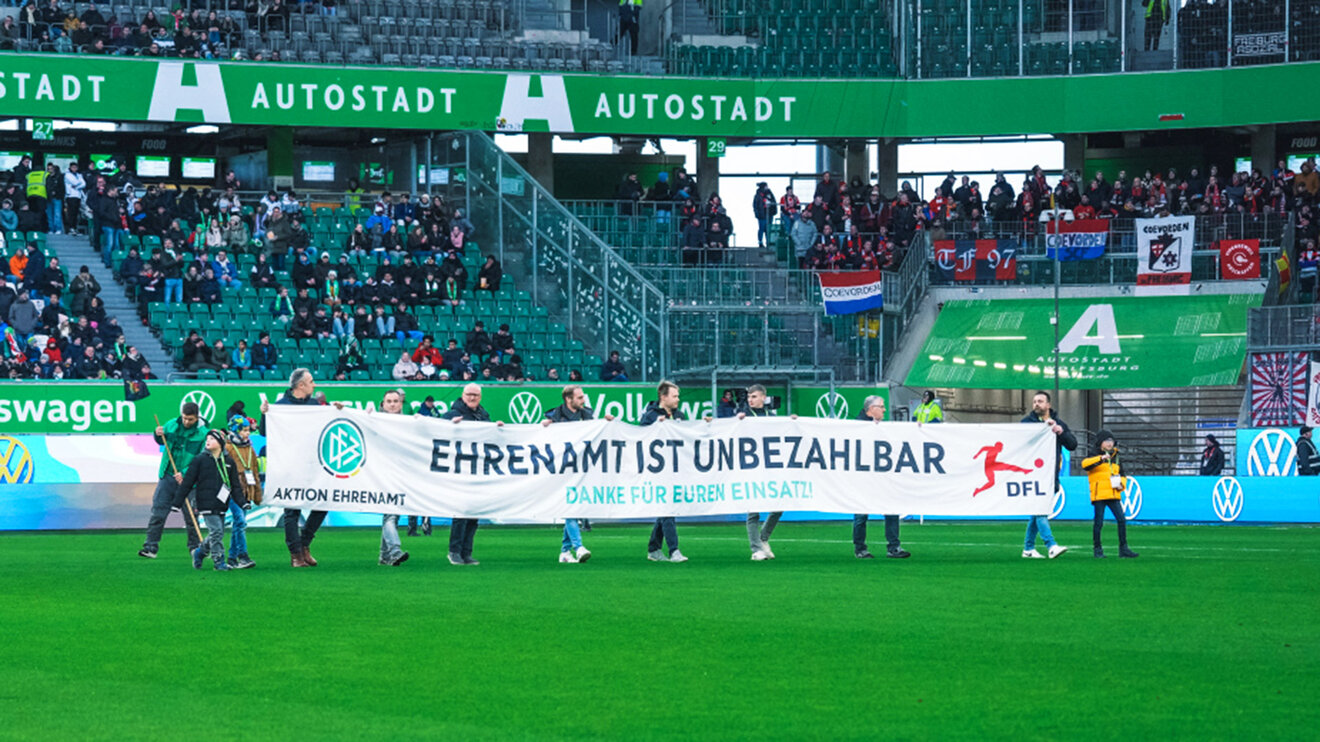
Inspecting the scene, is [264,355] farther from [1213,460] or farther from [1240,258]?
[1240,258]

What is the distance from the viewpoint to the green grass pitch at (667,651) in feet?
30.2

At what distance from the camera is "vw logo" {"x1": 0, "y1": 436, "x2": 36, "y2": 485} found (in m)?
30.7

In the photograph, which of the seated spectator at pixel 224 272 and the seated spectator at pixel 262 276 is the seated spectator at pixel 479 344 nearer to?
the seated spectator at pixel 262 276

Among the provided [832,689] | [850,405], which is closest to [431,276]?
[850,405]

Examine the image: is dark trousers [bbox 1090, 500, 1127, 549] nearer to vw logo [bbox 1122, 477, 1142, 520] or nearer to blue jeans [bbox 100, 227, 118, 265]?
vw logo [bbox 1122, 477, 1142, 520]

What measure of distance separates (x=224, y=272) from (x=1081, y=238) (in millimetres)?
19912

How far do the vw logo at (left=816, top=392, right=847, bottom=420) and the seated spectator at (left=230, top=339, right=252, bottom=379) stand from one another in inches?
472

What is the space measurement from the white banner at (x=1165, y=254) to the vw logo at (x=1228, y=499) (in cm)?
1311

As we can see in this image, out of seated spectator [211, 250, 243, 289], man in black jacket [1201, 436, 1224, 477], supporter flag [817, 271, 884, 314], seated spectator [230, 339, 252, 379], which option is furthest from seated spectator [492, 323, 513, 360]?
man in black jacket [1201, 436, 1224, 477]

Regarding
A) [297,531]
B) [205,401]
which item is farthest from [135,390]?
[297,531]

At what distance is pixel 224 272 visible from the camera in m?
39.8

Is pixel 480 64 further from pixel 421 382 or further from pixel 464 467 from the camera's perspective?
pixel 464 467

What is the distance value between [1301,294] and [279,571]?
3017cm

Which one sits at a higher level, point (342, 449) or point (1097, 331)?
point (1097, 331)
